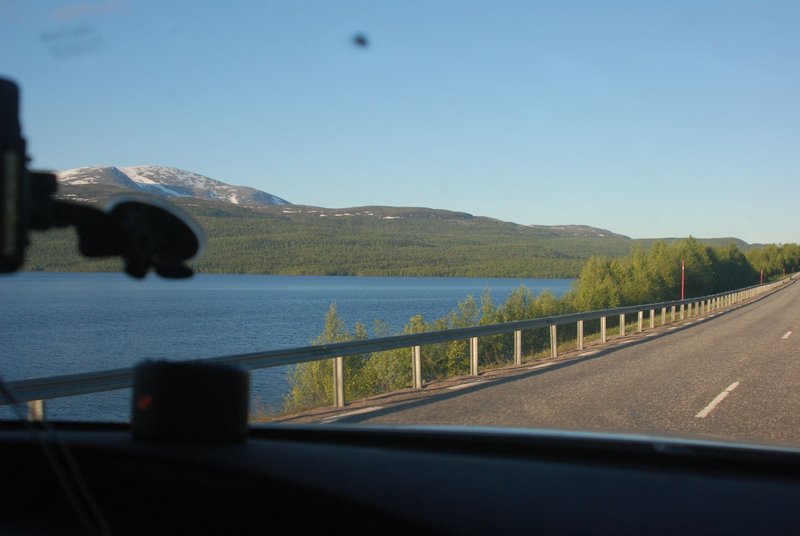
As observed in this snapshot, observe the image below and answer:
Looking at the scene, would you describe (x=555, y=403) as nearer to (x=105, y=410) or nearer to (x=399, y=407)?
(x=399, y=407)

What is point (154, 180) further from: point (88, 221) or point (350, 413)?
point (350, 413)

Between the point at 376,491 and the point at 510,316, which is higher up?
the point at 376,491

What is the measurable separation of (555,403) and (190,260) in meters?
9.43

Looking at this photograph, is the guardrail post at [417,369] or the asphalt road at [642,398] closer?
the asphalt road at [642,398]

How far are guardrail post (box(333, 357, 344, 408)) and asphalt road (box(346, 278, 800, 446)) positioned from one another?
65cm

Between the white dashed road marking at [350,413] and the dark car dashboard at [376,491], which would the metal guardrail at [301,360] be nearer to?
the dark car dashboard at [376,491]

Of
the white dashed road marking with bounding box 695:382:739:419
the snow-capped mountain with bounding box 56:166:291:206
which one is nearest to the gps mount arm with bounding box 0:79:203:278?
the snow-capped mountain with bounding box 56:166:291:206

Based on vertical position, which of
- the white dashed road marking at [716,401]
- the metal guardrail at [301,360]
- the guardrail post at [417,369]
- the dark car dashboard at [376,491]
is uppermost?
the dark car dashboard at [376,491]

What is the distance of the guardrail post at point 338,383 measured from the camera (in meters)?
10.3

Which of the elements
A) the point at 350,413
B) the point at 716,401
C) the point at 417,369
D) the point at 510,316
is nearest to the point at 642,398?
the point at 716,401

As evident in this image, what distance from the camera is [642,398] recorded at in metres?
10.8

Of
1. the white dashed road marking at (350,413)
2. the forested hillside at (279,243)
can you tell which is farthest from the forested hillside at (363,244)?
the white dashed road marking at (350,413)

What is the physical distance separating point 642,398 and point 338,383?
169 inches

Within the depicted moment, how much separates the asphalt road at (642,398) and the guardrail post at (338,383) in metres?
0.65
